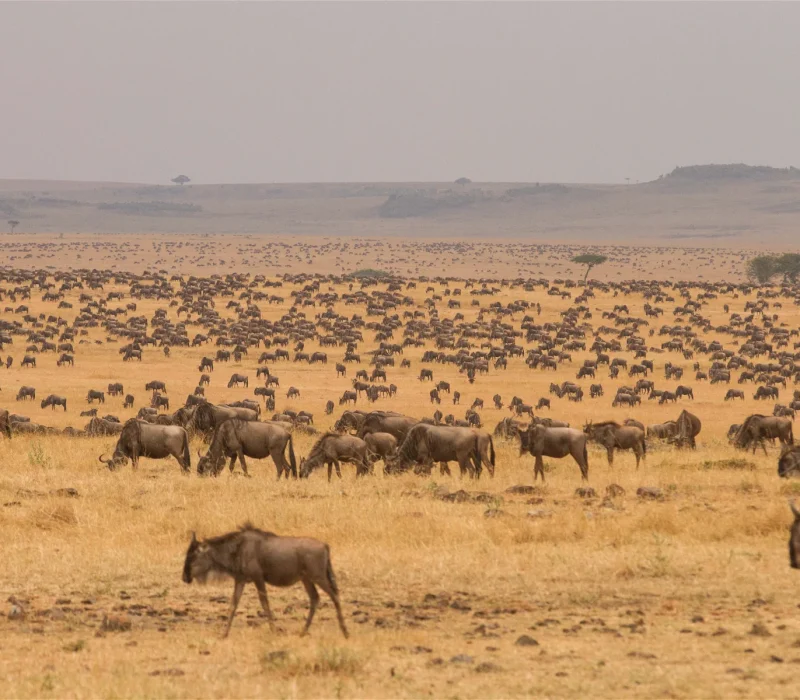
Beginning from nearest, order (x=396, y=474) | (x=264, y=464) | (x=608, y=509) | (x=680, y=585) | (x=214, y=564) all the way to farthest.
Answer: (x=214, y=564)
(x=680, y=585)
(x=608, y=509)
(x=396, y=474)
(x=264, y=464)

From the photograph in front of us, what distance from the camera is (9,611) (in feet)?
37.6

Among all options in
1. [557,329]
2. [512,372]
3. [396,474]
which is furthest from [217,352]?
[396,474]

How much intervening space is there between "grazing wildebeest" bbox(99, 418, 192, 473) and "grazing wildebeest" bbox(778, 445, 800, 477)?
33.4 feet

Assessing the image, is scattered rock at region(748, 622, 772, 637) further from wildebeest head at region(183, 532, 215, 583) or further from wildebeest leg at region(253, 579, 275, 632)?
wildebeest head at region(183, 532, 215, 583)

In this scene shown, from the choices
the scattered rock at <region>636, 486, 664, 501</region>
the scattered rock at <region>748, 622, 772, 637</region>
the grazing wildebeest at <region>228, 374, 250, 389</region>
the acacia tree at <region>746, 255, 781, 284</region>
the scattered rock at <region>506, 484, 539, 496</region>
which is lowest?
the grazing wildebeest at <region>228, 374, 250, 389</region>

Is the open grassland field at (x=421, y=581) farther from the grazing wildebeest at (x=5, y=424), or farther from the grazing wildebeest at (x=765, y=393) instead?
the grazing wildebeest at (x=765, y=393)

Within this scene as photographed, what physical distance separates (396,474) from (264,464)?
4267 mm

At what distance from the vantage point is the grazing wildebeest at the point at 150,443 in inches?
843

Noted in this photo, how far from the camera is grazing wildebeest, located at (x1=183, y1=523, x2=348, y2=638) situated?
10539 millimetres

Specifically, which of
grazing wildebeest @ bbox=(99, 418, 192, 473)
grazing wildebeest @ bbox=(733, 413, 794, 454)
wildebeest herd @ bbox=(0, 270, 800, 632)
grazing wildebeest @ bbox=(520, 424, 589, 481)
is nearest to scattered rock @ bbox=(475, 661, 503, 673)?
wildebeest herd @ bbox=(0, 270, 800, 632)

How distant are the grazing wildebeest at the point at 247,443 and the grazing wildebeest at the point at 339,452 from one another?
44 cm

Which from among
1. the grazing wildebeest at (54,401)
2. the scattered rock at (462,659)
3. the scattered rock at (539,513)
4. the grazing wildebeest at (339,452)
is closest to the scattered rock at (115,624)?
the scattered rock at (462,659)

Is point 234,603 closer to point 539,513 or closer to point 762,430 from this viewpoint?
point 539,513

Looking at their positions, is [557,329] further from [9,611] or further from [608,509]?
[9,611]
